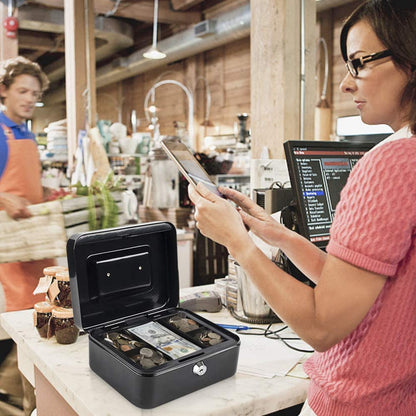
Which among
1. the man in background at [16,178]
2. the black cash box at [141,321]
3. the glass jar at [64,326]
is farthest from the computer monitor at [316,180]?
the man in background at [16,178]

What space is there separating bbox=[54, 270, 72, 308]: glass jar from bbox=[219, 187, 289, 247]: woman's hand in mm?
598

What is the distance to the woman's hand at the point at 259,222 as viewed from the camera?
1283 millimetres

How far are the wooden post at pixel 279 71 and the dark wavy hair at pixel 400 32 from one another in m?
1.50

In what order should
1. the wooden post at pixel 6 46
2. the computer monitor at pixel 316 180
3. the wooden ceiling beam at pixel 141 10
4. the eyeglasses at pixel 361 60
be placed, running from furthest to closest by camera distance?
the wooden ceiling beam at pixel 141 10 → the wooden post at pixel 6 46 → the computer monitor at pixel 316 180 → the eyeglasses at pixel 361 60

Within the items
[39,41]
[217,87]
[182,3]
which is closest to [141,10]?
[182,3]

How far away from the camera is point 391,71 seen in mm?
917

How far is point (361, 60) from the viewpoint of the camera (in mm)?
950

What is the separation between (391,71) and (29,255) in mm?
1632

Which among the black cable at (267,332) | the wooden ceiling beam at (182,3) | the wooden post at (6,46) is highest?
the wooden ceiling beam at (182,3)

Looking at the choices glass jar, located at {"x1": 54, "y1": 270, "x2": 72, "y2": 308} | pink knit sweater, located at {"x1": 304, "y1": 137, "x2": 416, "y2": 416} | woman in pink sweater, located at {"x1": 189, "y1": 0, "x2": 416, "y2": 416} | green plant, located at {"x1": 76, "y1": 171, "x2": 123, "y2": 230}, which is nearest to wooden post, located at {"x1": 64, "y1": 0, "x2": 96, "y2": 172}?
green plant, located at {"x1": 76, "y1": 171, "x2": 123, "y2": 230}

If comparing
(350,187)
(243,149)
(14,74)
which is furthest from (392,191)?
(243,149)

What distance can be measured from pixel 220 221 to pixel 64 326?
2.25ft

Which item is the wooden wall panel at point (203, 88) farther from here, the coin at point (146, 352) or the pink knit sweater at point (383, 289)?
the pink knit sweater at point (383, 289)

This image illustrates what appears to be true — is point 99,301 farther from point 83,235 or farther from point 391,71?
point 391,71
